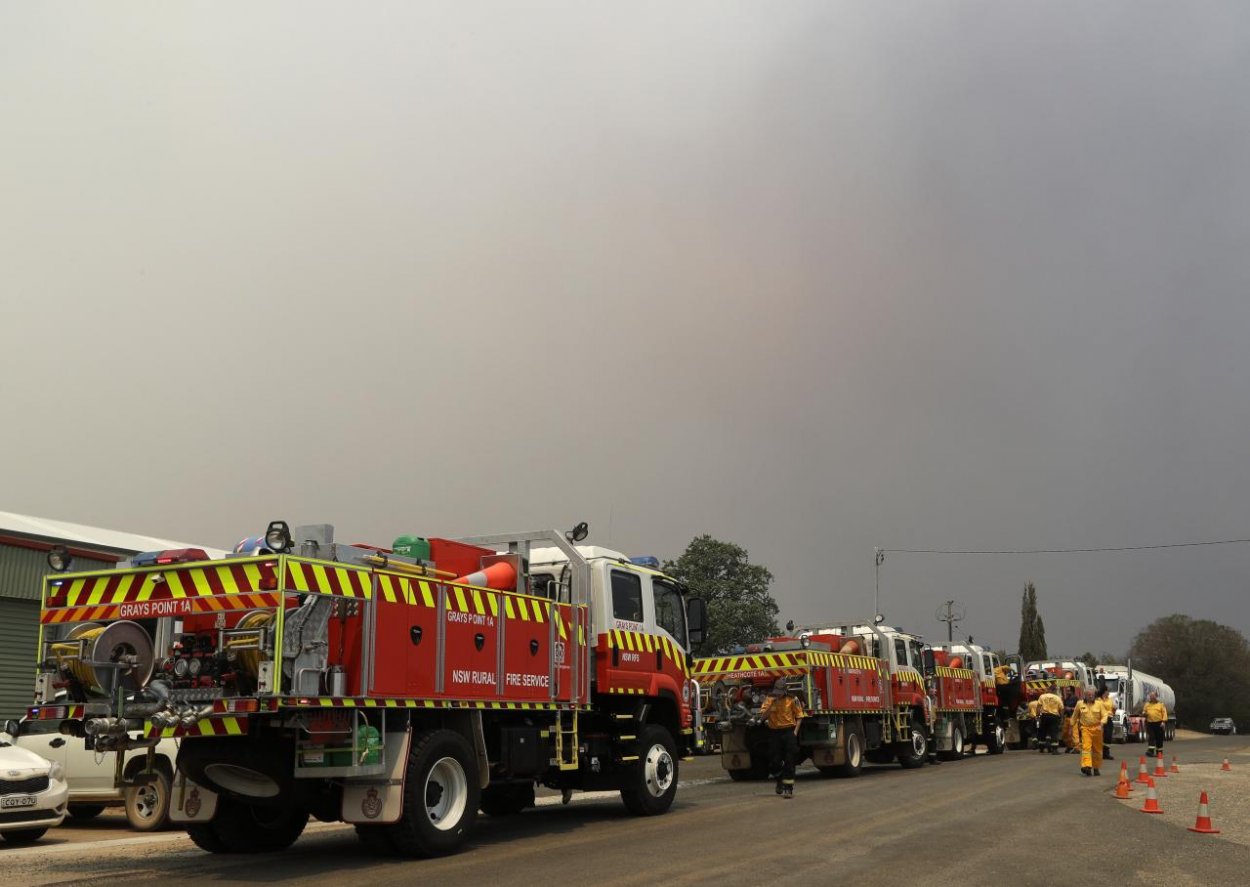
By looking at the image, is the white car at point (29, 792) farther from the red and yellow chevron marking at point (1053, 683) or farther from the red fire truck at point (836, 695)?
the red and yellow chevron marking at point (1053, 683)

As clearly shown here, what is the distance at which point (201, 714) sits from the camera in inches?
343

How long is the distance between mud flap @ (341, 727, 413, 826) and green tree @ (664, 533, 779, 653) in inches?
1843

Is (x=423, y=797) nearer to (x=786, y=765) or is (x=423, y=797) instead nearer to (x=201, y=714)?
(x=201, y=714)

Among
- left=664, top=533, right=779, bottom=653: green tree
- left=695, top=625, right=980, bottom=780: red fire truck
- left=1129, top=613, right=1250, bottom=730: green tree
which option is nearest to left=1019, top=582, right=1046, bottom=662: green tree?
left=1129, top=613, right=1250, bottom=730: green tree

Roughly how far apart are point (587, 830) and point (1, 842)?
6605 millimetres

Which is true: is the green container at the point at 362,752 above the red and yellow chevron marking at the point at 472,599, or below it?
below

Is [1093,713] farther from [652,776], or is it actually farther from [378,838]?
[378,838]

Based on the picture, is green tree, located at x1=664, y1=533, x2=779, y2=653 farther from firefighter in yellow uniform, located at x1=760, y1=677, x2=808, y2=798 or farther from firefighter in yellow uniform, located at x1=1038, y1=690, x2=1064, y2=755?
firefighter in yellow uniform, located at x1=760, y1=677, x2=808, y2=798

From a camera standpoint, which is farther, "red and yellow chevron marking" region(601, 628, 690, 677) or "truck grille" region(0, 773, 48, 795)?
"red and yellow chevron marking" region(601, 628, 690, 677)

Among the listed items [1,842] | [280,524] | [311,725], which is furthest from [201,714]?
[1,842]

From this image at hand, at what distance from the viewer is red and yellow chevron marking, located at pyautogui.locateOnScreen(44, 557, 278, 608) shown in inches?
353

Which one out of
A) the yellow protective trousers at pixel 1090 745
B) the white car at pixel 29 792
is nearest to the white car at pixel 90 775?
the white car at pixel 29 792

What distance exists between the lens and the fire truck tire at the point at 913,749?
2480cm

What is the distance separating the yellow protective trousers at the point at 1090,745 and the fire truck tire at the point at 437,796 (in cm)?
1344
